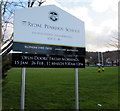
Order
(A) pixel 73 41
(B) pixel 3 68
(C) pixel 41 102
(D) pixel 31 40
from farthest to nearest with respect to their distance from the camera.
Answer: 1. (C) pixel 41 102
2. (A) pixel 73 41
3. (D) pixel 31 40
4. (B) pixel 3 68

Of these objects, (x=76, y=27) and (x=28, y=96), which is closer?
(x=76, y=27)

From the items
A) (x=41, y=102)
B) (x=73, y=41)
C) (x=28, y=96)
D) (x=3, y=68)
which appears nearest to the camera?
(x=3, y=68)

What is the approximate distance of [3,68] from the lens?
14.3ft

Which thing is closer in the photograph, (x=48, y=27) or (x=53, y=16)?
(x=48, y=27)

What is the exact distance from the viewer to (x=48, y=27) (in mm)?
4980

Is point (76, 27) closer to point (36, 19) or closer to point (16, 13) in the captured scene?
point (36, 19)

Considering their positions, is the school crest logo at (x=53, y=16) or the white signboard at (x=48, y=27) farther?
the school crest logo at (x=53, y=16)

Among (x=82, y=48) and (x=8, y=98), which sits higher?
(x=82, y=48)

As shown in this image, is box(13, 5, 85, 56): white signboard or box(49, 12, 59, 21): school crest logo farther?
box(49, 12, 59, 21): school crest logo

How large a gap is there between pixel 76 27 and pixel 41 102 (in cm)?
293

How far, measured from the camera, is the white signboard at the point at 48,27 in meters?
4.61

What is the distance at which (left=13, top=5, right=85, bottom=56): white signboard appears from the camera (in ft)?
15.1

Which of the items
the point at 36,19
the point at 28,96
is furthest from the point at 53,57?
the point at 28,96

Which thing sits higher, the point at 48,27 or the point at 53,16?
the point at 53,16
